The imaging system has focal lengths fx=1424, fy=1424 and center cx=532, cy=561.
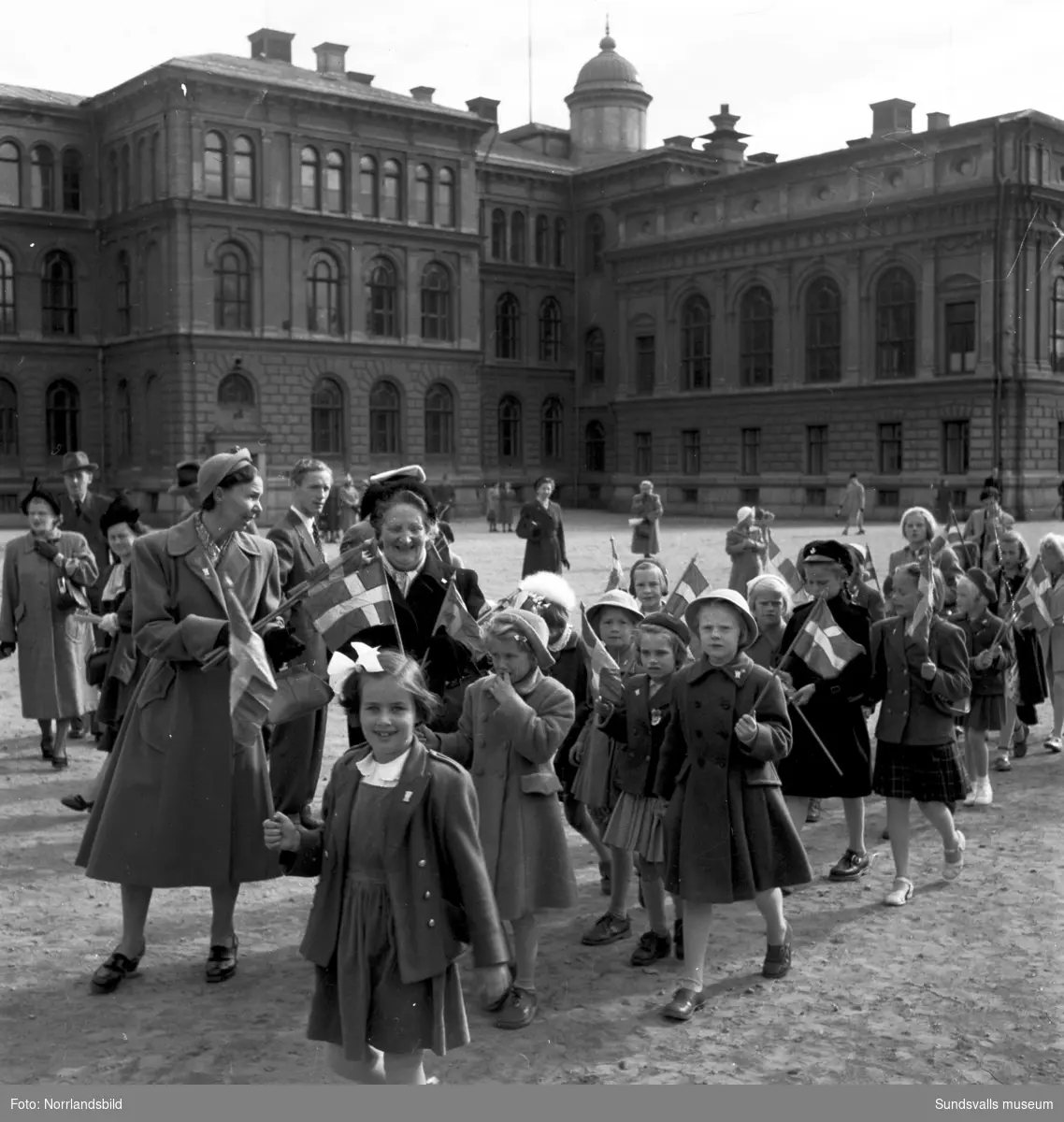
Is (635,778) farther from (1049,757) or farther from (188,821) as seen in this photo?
(1049,757)

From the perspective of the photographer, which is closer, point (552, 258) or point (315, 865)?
point (315, 865)

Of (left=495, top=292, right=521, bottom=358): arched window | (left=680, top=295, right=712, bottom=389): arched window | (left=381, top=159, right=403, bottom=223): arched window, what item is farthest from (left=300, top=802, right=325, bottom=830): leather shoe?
(left=495, top=292, right=521, bottom=358): arched window

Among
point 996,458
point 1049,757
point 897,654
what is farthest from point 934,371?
point 897,654

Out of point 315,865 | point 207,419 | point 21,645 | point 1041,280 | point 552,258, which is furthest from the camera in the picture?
point 552,258

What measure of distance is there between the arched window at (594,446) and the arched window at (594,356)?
1.74m

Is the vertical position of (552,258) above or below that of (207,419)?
above

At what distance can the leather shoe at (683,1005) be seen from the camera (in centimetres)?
522

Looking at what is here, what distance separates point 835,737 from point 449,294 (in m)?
43.0

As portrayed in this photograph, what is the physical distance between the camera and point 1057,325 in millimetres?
39938

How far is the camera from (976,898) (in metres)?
6.80

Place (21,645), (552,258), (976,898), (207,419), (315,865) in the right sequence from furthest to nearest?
(552,258), (207,419), (21,645), (976,898), (315,865)

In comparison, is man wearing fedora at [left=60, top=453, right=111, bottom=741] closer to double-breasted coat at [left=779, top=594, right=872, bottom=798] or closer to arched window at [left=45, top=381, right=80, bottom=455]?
double-breasted coat at [left=779, top=594, right=872, bottom=798]

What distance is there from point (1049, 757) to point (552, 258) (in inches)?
1823

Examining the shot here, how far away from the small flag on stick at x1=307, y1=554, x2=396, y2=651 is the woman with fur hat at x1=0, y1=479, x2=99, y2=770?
5234 mm
